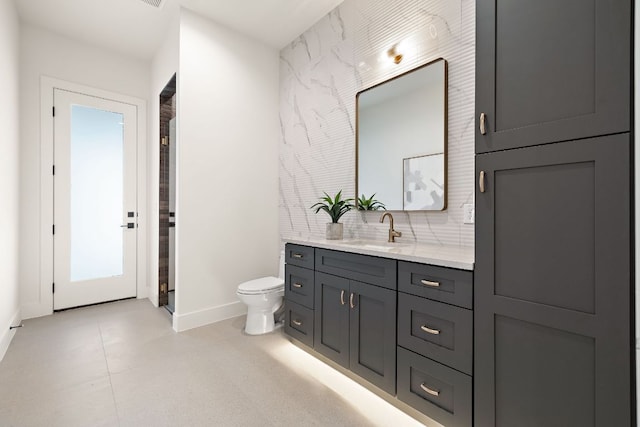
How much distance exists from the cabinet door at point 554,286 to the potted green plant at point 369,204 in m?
1.07

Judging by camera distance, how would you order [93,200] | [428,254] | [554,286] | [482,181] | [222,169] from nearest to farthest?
[554,286] → [482,181] → [428,254] → [222,169] → [93,200]

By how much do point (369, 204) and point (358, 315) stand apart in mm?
947

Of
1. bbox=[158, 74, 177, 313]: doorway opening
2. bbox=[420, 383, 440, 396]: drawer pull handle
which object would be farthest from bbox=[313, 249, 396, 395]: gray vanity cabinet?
bbox=[158, 74, 177, 313]: doorway opening

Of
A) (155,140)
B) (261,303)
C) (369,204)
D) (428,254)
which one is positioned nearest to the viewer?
(428,254)

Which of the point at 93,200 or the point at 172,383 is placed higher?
the point at 93,200

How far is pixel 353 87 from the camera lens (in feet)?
8.71

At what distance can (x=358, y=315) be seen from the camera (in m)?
1.89

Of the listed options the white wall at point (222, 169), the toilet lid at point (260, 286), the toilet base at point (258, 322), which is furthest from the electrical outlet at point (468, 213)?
the white wall at point (222, 169)

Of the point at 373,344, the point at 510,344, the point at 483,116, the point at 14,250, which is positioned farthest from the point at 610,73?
the point at 14,250

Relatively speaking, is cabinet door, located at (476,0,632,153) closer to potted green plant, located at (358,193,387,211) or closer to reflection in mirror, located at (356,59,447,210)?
reflection in mirror, located at (356,59,447,210)

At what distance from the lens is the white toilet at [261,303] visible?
2699 millimetres

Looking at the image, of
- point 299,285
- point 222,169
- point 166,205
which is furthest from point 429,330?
point 166,205

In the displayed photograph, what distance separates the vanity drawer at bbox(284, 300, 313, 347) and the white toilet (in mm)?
288

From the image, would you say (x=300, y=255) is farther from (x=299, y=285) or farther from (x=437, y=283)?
(x=437, y=283)
